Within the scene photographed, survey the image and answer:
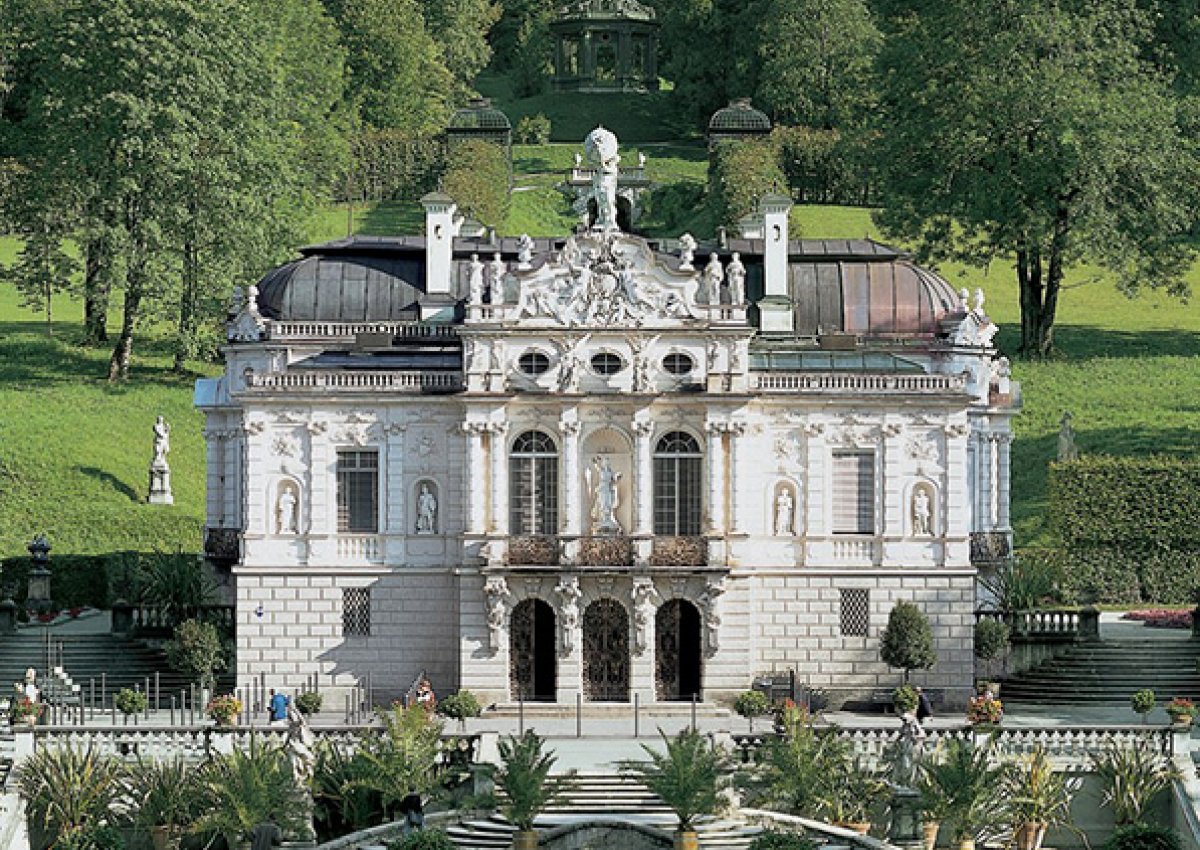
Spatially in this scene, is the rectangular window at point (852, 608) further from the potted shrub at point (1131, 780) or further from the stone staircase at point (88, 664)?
the stone staircase at point (88, 664)

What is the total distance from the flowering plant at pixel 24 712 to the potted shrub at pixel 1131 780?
1920 centimetres

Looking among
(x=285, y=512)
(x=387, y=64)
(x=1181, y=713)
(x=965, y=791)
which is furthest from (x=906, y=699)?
(x=387, y=64)

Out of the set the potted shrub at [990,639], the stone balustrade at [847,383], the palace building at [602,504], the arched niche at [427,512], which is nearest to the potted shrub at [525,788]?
the palace building at [602,504]

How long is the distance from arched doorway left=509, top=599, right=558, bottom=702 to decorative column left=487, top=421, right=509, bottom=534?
1.69m

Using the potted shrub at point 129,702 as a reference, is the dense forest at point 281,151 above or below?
above

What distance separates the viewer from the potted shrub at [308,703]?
72875 mm

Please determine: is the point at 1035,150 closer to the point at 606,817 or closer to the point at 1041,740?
the point at 1041,740

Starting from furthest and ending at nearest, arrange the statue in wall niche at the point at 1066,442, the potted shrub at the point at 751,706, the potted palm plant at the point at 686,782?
1. the statue in wall niche at the point at 1066,442
2. the potted shrub at the point at 751,706
3. the potted palm plant at the point at 686,782

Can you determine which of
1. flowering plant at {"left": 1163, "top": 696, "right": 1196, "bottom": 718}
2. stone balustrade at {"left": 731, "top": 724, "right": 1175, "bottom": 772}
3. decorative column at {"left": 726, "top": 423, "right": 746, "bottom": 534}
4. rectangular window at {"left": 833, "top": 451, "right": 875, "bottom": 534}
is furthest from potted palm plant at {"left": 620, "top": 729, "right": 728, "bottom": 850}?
rectangular window at {"left": 833, "top": 451, "right": 875, "bottom": 534}

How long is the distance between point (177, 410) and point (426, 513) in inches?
1102

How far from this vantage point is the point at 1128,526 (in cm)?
8831

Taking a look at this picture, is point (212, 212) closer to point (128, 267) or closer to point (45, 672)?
point (128, 267)

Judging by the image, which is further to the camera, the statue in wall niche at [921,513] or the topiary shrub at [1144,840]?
the statue in wall niche at [921,513]

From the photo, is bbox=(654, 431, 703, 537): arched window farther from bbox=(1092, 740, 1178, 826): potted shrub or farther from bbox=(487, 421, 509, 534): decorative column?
bbox=(1092, 740, 1178, 826): potted shrub
